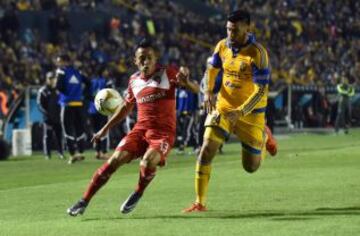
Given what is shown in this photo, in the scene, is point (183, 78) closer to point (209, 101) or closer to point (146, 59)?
point (146, 59)

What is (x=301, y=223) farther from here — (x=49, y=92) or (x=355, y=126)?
(x=355, y=126)

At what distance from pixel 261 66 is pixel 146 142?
5.64ft

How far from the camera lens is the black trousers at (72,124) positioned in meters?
24.5

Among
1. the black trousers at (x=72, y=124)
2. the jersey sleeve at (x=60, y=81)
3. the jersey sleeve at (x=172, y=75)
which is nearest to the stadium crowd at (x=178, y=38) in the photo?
the black trousers at (x=72, y=124)

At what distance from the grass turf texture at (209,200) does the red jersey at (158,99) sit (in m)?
1.09

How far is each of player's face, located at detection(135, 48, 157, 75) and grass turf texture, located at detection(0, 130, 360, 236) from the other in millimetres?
Answer: 1740

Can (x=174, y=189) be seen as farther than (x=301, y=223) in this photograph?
Yes

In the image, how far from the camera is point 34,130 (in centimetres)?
3092

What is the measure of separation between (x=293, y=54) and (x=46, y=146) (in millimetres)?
25794

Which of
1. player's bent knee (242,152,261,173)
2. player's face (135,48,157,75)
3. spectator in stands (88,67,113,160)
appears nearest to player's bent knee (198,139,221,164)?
player's bent knee (242,152,261,173)

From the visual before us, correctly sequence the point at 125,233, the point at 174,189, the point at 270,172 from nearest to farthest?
the point at 125,233 < the point at 174,189 < the point at 270,172

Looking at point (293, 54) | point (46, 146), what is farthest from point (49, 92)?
point (293, 54)

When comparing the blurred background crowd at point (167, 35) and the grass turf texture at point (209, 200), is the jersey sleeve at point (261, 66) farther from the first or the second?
the blurred background crowd at point (167, 35)

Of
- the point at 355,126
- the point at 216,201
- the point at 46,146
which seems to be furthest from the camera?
the point at 355,126
